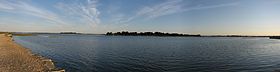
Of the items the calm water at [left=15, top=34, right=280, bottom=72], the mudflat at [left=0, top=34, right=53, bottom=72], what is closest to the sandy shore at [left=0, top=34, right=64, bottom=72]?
the mudflat at [left=0, top=34, right=53, bottom=72]

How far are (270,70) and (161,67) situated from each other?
455 inches

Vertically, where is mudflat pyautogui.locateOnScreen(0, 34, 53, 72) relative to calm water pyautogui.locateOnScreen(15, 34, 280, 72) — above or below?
above

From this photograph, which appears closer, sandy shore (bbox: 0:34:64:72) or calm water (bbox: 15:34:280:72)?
sandy shore (bbox: 0:34:64:72)

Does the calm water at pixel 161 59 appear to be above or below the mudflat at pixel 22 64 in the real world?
below

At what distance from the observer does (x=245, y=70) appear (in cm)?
2556

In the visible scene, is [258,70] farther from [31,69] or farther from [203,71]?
[31,69]

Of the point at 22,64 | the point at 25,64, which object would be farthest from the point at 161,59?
the point at 22,64

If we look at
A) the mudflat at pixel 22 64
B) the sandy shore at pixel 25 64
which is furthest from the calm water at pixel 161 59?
the mudflat at pixel 22 64

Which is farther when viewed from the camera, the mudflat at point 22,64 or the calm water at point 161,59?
the calm water at point 161,59

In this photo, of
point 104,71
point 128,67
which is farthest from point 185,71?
point 104,71

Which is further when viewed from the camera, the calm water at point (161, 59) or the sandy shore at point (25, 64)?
the calm water at point (161, 59)

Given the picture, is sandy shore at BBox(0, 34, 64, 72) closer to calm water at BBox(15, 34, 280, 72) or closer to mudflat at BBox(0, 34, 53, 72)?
mudflat at BBox(0, 34, 53, 72)

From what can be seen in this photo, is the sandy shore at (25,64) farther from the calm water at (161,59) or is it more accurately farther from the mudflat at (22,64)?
the calm water at (161,59)

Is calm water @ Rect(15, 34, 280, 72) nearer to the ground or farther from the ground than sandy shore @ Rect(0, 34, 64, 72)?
nearer to the ground
